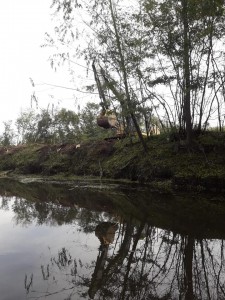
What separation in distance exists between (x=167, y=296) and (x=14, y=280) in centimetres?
185

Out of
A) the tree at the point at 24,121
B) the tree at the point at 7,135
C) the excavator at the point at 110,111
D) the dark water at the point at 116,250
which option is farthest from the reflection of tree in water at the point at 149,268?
the tree at the point at 24,121

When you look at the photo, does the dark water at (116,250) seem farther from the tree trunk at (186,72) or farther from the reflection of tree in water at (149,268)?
the tree trunk at (186,72)

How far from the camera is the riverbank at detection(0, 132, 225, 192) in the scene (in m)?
10.0

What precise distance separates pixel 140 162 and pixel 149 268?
27.3ft

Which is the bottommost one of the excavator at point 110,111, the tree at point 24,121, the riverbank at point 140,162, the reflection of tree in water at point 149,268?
the reflection of tree in water at point 149,268

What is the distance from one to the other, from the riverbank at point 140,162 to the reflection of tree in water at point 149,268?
4.81 meters

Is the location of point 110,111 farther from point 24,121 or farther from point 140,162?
point 24,121

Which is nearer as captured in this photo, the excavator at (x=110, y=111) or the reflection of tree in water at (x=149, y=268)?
the reflection of tree in water at (x=149, y=268)

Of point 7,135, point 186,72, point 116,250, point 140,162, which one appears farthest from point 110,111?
point 7,135

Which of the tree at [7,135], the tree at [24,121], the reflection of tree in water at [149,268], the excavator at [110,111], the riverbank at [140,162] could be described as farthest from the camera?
the tree at [24,121]

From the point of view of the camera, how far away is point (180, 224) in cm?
592

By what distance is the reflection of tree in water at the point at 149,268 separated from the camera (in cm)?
339

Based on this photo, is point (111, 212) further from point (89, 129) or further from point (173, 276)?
point (89, 129)

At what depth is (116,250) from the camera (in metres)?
4.74
